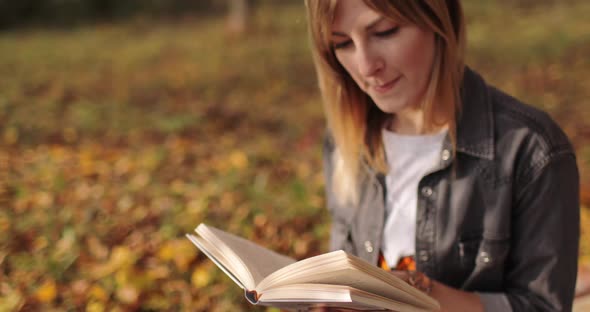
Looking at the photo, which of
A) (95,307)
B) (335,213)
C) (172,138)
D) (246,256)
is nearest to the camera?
(246,256)

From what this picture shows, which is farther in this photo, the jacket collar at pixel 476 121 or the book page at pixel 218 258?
the jacket collar at pixel 476 121

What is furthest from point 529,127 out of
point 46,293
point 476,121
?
point 46,293

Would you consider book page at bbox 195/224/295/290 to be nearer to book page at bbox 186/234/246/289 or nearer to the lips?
book page at bbox 186/234/246/289

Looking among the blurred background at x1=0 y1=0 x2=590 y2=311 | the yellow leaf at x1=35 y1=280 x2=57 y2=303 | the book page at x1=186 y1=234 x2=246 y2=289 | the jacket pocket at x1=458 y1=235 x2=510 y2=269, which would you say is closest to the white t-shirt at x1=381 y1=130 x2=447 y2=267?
the jacket pocket at x1=458 y1=235 x2=510 y2=269

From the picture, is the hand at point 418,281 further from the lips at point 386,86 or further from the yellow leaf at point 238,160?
the yellow leaf at point 238,160

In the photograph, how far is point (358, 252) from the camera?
1724mm

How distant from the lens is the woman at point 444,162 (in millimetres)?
1303

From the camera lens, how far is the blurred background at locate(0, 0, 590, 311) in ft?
7.78

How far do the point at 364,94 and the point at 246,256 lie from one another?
2.20 ft

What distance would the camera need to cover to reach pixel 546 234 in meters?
1.34

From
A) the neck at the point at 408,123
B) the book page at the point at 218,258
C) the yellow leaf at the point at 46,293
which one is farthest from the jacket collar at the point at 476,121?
the yellow leaf at the point at 46,293

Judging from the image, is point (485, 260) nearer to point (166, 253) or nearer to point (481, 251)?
point (481, 251)

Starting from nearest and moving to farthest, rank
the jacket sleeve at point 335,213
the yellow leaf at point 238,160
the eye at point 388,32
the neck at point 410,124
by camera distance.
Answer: the eye at point 388,32 → the neck at point 410,124 → the jacket sleeve at point 335,213 → the yellow leaf at point 238,160

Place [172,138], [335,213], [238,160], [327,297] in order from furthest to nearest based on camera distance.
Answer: [172,138], [238,160], [335,213], [327,297]
